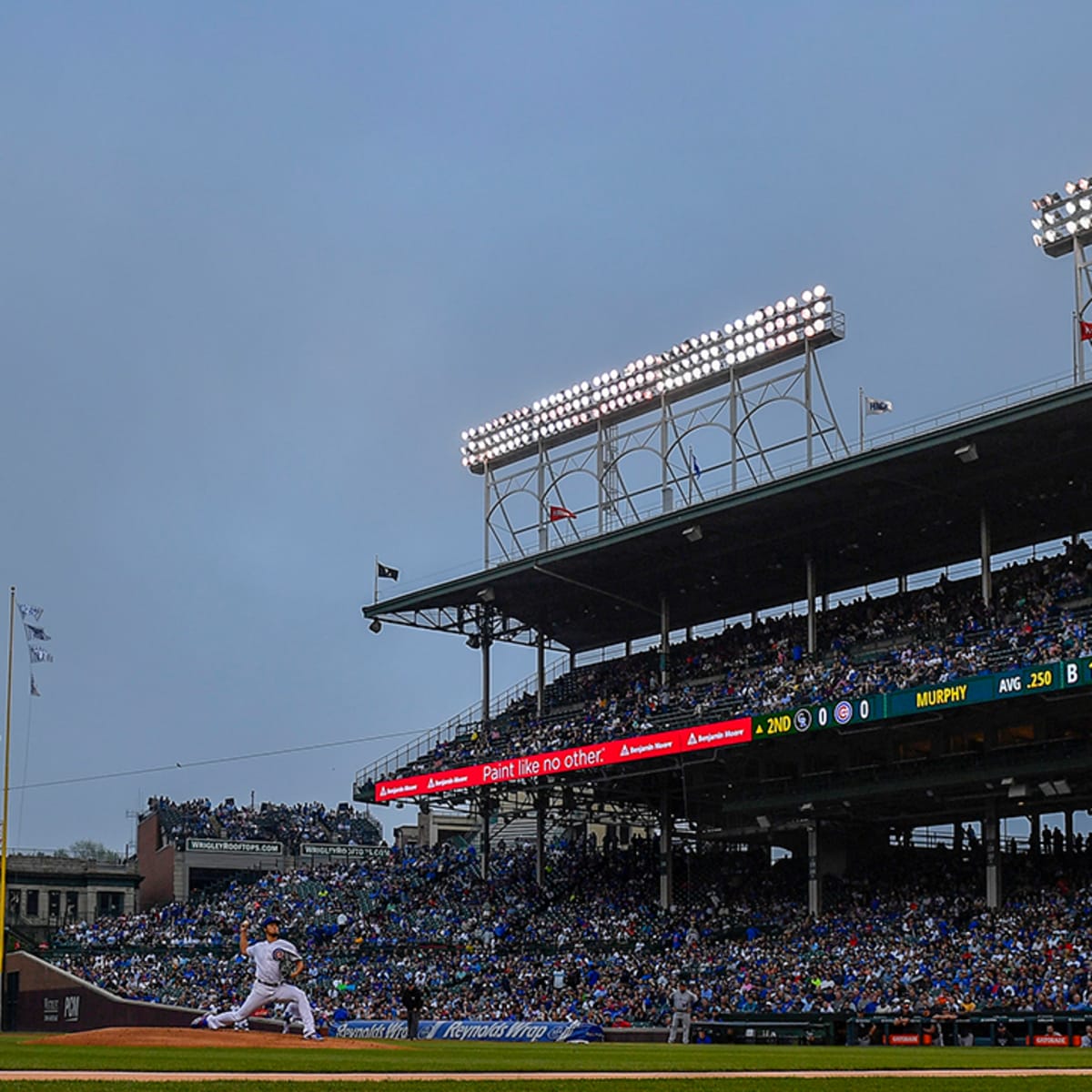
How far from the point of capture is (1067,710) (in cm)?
3941

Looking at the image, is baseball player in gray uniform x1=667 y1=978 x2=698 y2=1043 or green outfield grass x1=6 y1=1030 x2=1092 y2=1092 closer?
green outfield grass x1=6 y1=1030 x2=1092 y2=1092

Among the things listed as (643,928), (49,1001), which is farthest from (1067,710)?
(49,1001)

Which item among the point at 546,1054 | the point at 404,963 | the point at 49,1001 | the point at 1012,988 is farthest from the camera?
the point at 49,1001

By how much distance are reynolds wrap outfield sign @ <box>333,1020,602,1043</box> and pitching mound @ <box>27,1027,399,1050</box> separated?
28.8ft

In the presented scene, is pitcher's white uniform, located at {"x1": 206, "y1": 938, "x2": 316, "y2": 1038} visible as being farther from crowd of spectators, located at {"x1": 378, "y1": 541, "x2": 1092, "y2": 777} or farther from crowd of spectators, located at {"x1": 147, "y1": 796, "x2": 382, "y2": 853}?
crowd of spectators, located at {"x1": 147, "y1": 796, "x2": 382, "y2": 853}

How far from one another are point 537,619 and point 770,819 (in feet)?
44.7

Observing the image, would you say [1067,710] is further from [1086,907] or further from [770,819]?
[770,819]

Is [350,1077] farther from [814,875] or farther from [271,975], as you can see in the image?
[814,875]

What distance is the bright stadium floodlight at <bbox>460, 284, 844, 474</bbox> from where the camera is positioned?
47.8 m

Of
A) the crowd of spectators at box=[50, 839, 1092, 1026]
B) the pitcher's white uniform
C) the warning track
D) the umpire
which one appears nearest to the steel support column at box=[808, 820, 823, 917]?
the crowd of spectators at box=[50, 839, 1092, 1026]

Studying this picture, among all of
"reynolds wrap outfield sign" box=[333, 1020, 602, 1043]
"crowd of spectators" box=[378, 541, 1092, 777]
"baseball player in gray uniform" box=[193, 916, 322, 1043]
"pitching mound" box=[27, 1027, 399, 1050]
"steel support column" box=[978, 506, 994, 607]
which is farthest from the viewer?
"steel support column" box=[978, 506, 994, 607]

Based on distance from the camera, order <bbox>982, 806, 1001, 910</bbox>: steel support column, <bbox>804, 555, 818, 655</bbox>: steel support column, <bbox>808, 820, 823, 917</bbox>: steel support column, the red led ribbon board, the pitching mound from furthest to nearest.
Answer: <bbox>804, 555, 818, 655</bbox>: steel support column, <bbox>808, 820, 823, 917</bbox>: steel support column, the red led ribbon board, <bbox>982, 806, 1001, 910</bbox>: steel support column, the pitching mound

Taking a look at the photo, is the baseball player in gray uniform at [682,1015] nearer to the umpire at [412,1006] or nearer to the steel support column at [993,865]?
the umpire at [412,1006]

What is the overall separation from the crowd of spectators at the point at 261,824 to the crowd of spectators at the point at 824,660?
18709 mm
